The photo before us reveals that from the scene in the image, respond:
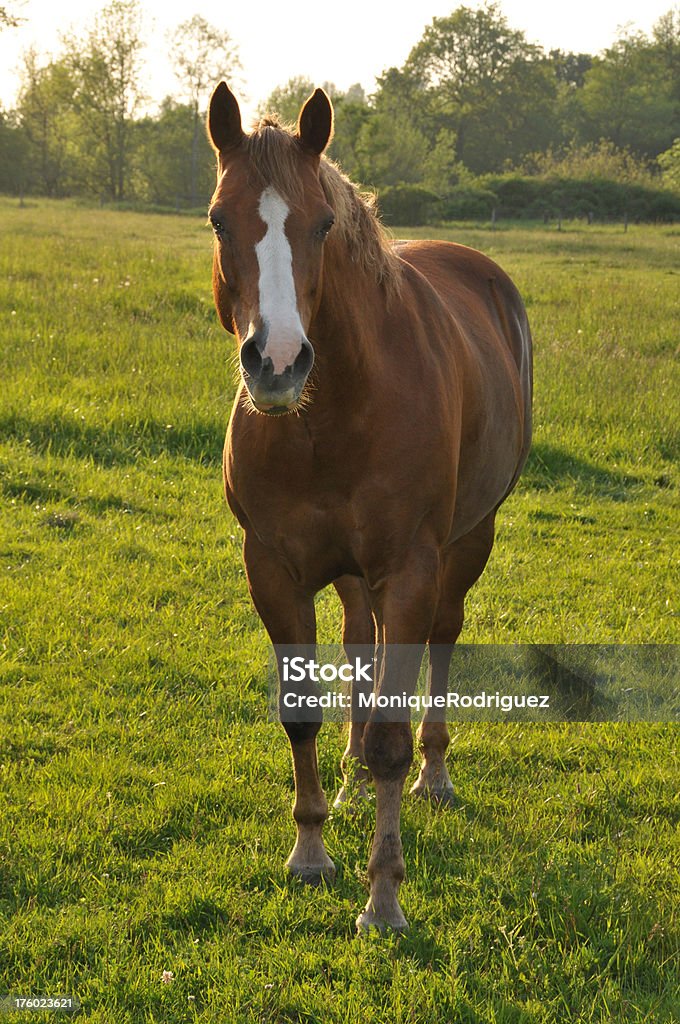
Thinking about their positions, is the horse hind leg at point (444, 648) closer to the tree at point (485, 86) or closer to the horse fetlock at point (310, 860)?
→ the horse fetlock at point (310, 860)

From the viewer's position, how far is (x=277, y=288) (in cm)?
243

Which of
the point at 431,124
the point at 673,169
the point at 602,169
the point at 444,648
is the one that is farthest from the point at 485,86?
the point at 444,648

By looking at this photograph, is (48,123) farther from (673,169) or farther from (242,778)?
(242,778)

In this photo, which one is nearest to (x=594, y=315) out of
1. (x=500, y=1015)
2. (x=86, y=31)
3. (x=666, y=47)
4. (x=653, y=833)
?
(x=653, y=833)

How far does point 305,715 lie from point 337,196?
5.65ft

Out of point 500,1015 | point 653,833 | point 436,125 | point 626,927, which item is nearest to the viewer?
point 500,1015

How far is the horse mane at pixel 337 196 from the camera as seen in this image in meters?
2.59

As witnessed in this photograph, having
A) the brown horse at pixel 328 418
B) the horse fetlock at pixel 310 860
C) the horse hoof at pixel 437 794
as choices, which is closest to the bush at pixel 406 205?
the horse hoof at pixel 437 794

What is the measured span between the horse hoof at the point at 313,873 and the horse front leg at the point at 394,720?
0.25m

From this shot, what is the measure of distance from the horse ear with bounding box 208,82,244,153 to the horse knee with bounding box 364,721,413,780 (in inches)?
72.3

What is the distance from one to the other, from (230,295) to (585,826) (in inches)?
92.0

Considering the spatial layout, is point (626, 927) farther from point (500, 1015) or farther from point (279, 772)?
point (279, 772)

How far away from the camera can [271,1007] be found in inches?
106

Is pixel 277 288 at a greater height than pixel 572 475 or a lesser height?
greater
